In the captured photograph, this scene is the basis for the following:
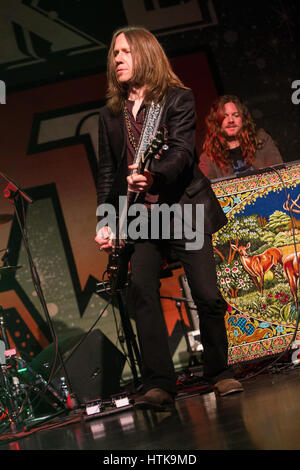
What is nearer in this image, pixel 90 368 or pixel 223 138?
pixel 90 368

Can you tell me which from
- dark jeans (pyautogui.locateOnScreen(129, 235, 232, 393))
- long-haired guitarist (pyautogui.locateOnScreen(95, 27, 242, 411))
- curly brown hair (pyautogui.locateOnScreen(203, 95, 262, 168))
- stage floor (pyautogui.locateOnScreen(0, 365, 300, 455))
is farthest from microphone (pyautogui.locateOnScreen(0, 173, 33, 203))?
curly brown hair (pyautogui.locateOnScreen(203, 95, 262, 168))

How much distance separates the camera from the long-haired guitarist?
2.93 m

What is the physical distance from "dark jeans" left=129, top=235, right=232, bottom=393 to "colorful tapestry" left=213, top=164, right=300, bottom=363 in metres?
0.69

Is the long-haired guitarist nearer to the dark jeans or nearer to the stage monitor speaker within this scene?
the dark jeans

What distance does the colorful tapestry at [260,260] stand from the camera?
3752 mm

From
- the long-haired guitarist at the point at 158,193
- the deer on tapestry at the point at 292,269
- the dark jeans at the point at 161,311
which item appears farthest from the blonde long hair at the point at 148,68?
the deer on tapestry at the point at 292,269

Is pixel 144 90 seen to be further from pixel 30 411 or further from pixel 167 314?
pixel 167 314

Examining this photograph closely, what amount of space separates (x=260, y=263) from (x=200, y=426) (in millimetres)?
1789

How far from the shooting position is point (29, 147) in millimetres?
5887

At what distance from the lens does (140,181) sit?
2.73m

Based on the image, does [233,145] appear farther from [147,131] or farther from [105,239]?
[105,239]

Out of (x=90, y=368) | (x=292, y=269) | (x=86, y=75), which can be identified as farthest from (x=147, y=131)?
(x=86, y=75)
